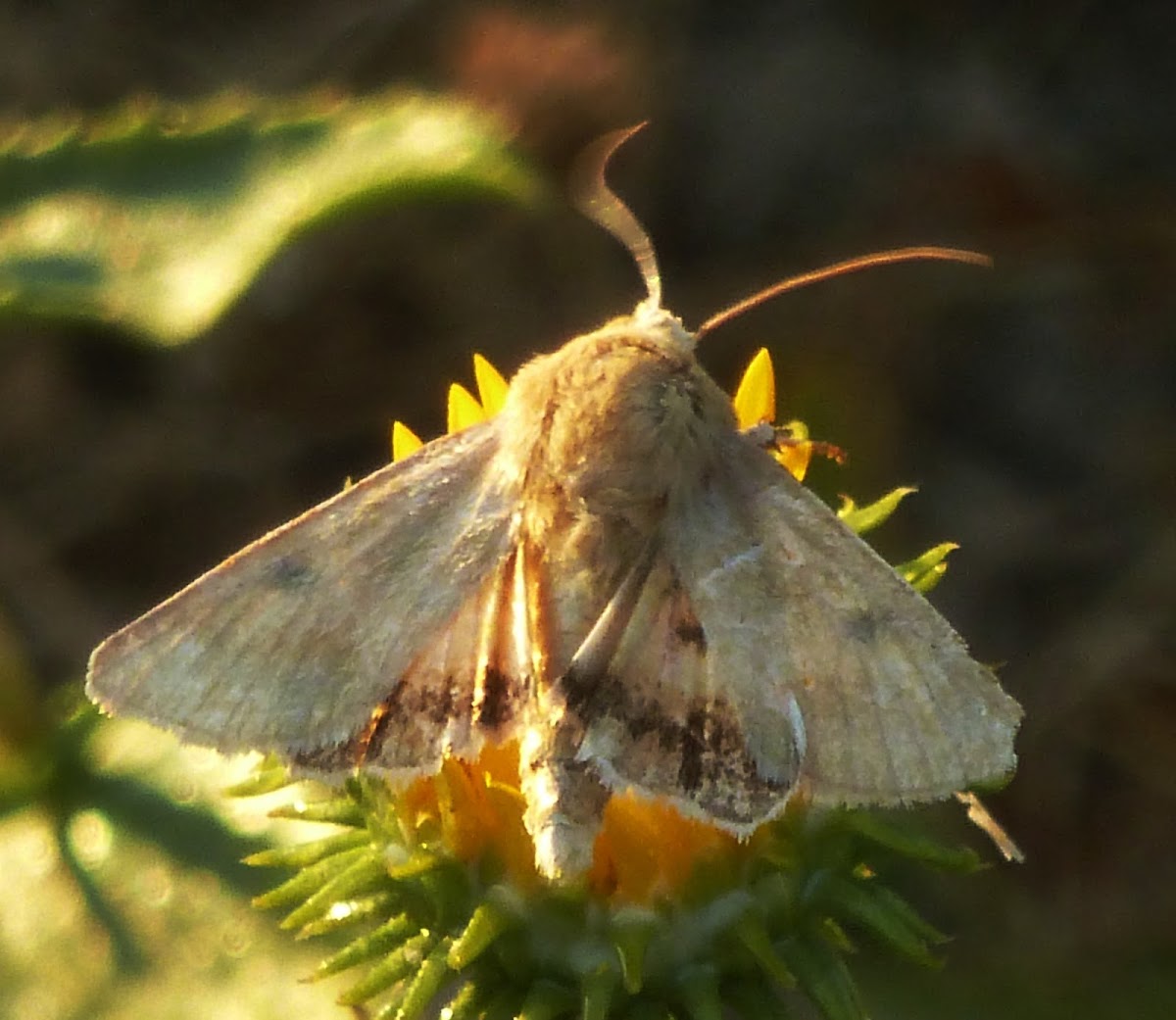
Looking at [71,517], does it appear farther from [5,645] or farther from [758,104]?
[758,104]

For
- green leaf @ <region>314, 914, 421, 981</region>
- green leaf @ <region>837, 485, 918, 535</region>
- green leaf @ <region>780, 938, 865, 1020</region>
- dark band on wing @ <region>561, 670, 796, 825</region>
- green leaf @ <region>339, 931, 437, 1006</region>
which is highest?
dark band on wing @ <region>561, 670, 796, 825</region>

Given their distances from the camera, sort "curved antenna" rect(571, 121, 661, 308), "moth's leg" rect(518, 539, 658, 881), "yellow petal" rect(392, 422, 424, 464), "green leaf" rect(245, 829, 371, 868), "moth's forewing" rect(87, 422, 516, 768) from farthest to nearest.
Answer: "curved antenna" rect(571, 121, 661, 308), "yellow petal" rect(392, 422, 424, 464), "green leaf" rect(245, 829, 371, 868), "moth's forewing" rect(87, 422, 516, 768), "moth's leg" rect(518, 539, 658, 881)

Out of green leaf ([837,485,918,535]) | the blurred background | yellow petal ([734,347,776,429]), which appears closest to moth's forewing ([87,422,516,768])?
yellow petal ([734,347,776,429])

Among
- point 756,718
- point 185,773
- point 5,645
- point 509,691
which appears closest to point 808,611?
point 756,718

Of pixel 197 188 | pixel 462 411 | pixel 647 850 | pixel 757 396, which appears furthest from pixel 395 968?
pixel 197 188

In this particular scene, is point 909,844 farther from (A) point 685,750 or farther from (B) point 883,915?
(A) point 685,750

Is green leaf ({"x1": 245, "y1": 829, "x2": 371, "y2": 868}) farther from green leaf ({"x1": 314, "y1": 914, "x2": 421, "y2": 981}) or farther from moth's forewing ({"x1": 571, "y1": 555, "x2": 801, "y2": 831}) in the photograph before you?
moth's forewing ({"x1": 571, "y1": 555, "x2": 801, "y2": 831})

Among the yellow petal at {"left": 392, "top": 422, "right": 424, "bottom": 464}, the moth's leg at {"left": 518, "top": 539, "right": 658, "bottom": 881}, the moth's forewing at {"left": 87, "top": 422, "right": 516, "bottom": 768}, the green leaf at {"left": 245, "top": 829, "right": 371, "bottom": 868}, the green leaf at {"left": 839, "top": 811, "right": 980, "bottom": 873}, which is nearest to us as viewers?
the moth's leg at {"left": 518, "top": 539, "right": 658, "bottom": 881}
